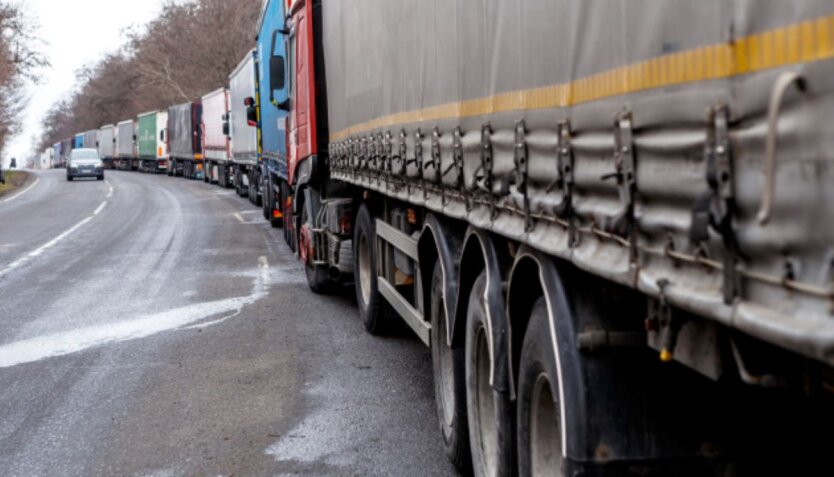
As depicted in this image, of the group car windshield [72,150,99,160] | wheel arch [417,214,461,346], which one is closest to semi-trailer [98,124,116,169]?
car windshield [72,150,99,160]

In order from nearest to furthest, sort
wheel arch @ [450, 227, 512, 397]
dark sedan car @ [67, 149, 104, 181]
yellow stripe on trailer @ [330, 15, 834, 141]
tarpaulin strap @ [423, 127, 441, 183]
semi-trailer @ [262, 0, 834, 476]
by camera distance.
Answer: yellow stripe on trailer @ [330, 15, 834, 141] < semi-trailer @ [262, 0, 834, 476] < wheel arch @ [450, 227, 512, 397] < tarpaulin strap @ [423, 127, 441, 183] < dark sedan car @ [67, 149, 104, 181]

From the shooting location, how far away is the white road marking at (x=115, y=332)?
377 inches

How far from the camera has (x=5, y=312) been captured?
12.1 m

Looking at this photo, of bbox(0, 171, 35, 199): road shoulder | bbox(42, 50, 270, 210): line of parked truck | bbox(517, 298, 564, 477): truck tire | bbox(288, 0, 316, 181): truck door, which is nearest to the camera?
bbox(517, 298, 564, 477): truck tire

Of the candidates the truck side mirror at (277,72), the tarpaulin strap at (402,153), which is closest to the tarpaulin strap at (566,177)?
the tarpaulin strap at (402,153)

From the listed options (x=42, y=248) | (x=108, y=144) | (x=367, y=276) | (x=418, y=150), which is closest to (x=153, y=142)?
(x=108, y=144)

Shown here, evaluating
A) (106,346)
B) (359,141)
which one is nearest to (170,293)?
(106,346)

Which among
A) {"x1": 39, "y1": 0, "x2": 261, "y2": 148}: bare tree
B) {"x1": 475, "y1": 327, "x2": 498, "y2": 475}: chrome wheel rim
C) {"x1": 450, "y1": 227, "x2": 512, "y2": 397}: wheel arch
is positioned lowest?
{"x1": 475, "y1": 327, "x2": 498, "y2": 475}: chrome wheel rim

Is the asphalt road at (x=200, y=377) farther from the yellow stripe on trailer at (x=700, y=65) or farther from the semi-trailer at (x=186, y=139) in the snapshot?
the semi-trailer at (x=186, y=139)

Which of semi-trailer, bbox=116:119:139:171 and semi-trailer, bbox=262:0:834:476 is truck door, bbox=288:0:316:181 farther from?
semi-trailer, bbox=116:119:139:171

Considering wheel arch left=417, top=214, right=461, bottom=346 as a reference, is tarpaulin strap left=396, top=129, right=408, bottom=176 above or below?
above

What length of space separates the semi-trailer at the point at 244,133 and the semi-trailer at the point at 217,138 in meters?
2.10

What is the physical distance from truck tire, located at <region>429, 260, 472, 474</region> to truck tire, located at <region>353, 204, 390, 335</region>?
2.78 meters

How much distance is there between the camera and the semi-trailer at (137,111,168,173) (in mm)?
64875
